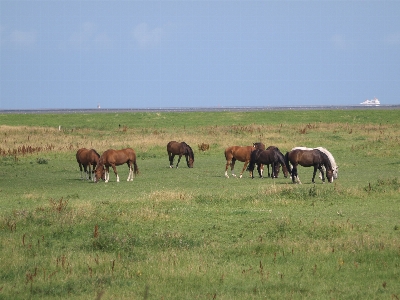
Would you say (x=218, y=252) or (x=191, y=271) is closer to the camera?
(x=191, y=271)

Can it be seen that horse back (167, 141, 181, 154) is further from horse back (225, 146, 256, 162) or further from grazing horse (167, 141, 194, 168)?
horse back (225, 146, 256, 162)

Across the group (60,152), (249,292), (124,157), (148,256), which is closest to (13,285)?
(148,256)

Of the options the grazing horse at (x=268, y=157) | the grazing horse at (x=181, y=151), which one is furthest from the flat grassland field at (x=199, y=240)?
the grazing horse at (x=181, y=151)

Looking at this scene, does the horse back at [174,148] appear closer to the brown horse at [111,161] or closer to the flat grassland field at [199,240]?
the brown horse at [111,161]

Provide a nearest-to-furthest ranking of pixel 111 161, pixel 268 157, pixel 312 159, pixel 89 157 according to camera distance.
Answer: pixel 312 159, pixel 111 161, pixel 268 157, pixel 89 157

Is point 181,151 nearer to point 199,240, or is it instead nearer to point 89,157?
point 89,157

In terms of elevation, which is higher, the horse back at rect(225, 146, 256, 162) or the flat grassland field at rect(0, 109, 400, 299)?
the horse back at rect(225, 146, 256, 162)

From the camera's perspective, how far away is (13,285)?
1083cm

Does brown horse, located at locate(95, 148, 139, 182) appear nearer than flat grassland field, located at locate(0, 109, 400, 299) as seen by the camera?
No

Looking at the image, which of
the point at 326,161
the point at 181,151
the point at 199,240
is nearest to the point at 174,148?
the point at 181,151

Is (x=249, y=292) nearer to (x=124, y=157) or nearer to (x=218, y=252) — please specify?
(x=218, y=252)

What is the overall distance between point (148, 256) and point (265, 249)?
2254mm

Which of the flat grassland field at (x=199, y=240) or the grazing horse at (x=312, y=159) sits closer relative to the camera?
the flat grassland field at (x=199, y=240)

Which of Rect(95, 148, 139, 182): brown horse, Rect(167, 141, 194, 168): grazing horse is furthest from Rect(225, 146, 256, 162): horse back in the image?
Rect(95, 148, 139, 182): brown horse
